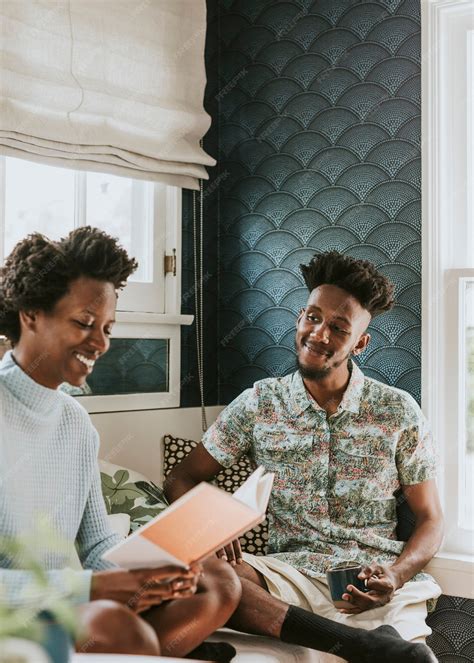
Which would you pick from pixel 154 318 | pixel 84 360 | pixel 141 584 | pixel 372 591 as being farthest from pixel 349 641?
pixel 154 318

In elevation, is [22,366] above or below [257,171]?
below

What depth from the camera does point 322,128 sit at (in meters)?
2.95

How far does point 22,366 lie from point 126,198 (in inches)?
50.9

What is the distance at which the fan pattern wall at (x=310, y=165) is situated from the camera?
277cm

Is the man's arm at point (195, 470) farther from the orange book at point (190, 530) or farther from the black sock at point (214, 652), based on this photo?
the orange book at point (190, 530)

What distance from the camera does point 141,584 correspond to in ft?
4.77

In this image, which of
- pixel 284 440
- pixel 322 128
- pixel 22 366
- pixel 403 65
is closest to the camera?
pixel 22 366

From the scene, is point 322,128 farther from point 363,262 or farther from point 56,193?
point 56,193

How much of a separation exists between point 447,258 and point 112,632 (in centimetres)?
184

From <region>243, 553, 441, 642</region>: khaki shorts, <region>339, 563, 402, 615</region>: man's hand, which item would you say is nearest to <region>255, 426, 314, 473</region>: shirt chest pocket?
<region>243, 553, 441, 642</region>: khaki shorts

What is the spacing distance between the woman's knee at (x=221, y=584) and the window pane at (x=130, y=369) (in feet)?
2.99

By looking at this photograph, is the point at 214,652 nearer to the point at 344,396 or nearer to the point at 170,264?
the point at 344,396

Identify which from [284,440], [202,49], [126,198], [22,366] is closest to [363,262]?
[284,440]

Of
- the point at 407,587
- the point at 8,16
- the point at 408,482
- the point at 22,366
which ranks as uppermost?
the point at 8,16
